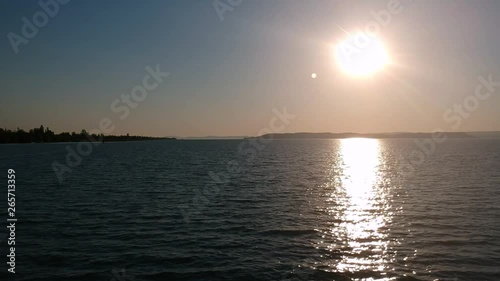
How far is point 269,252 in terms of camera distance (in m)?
24.4

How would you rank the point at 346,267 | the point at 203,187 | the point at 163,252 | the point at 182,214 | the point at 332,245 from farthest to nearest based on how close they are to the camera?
the point at 203,187
the point at 182,214
the point at 332,245
the point at 163,252
the point at 346,267

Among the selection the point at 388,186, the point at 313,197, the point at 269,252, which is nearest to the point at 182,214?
the point at 269,252

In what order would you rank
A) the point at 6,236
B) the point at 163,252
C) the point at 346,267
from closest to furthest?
the point at 346,267, the point at 163,252, the point at 6,236

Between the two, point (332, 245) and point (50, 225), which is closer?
point (332, 245)

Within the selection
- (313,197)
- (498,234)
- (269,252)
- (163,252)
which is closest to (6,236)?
(163,252)

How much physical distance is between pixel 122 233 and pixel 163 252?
6.23m

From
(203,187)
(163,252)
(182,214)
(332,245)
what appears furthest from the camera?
(203,187)

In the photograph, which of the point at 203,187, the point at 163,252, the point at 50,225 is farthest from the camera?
the point at 203,187

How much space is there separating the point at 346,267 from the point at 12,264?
794 inches

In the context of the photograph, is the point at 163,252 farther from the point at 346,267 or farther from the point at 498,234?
the point at 498,234

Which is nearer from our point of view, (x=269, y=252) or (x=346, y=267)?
(x=346, y=267)

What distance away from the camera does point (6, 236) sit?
91.2ft

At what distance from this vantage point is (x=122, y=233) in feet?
94.5

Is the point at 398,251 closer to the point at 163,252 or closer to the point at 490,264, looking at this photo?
the point at 490,264
